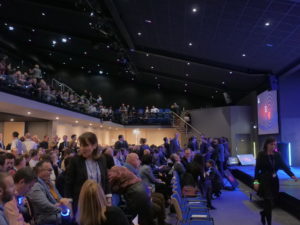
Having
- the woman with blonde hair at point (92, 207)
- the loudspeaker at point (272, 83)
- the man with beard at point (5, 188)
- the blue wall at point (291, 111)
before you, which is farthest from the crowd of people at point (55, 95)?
the blue wall at point (291, 111)

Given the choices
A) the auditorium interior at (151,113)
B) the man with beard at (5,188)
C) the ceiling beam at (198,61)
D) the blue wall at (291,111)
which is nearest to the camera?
the man with beard at (5,188)

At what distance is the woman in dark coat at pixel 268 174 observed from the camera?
16.4 feet

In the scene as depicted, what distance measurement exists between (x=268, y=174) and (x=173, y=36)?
9.31 metres

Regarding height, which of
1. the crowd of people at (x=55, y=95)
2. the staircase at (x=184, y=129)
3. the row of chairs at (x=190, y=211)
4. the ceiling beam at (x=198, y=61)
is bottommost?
the row of chairs at (x=190, y=211)

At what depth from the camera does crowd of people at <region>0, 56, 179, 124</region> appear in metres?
10.3

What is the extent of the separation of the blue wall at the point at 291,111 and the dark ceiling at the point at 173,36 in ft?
2.21

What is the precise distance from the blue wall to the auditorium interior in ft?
0.15

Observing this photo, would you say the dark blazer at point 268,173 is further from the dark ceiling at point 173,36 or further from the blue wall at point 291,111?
the blue wall at point 291,111

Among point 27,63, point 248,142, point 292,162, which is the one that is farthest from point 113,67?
point 292,162

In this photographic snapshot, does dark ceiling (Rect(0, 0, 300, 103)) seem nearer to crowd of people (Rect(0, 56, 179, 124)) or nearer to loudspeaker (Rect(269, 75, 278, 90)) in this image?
loudspeaker (Rect(269, 75, 278, 90))

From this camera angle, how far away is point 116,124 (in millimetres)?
22141

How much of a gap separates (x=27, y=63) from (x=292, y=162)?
17.6 metres

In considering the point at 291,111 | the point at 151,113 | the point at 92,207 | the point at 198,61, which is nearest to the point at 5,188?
the point at 92,207

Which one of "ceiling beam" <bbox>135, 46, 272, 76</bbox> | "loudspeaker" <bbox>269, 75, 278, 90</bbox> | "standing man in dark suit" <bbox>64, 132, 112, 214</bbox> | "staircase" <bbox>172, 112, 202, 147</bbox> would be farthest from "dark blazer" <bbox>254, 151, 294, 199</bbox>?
"staircase" <bbox>172, 112, 202, 147</bbox>
